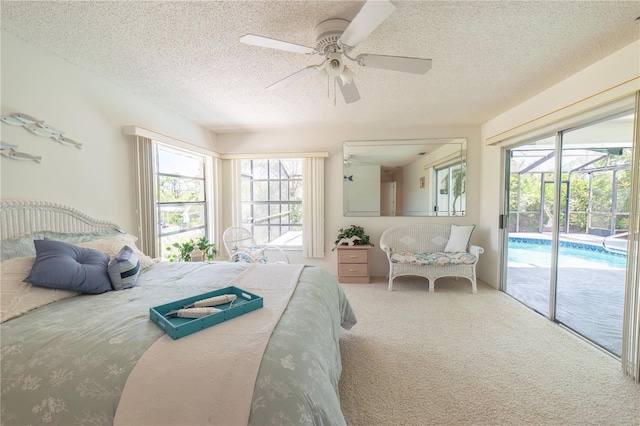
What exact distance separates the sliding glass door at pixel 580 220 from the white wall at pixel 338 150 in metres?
0.85

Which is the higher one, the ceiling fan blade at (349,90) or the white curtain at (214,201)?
the ceiling fan blade at (349,90)

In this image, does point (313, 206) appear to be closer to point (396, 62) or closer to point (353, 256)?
point (353, 256)

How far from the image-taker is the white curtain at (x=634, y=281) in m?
1.81

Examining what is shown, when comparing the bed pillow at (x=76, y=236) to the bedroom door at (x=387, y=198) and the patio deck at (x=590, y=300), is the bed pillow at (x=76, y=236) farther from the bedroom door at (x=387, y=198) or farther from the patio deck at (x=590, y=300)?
the patio deck at (x=590, y=300)

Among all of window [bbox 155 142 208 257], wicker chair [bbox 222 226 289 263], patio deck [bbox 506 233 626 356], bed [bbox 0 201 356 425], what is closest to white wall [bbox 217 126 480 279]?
wicker chair [bbox 222 226 289 263]

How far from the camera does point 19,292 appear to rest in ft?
4.76

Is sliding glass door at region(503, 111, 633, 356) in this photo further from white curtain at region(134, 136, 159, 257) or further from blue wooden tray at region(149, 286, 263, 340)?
white curtain at region(134, 136, 159, 257)

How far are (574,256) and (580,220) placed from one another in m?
0.39

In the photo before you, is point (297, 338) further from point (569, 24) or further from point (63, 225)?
point (569, 24)

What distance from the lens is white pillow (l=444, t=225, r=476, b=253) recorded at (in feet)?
12.4

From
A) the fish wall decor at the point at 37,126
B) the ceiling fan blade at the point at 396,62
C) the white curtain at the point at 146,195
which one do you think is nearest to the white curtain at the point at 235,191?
the white curtain at the point at 146,195

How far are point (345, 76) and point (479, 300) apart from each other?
3.06 metres

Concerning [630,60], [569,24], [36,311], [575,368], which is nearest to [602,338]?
[575,368]

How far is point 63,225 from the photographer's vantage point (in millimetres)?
2053
